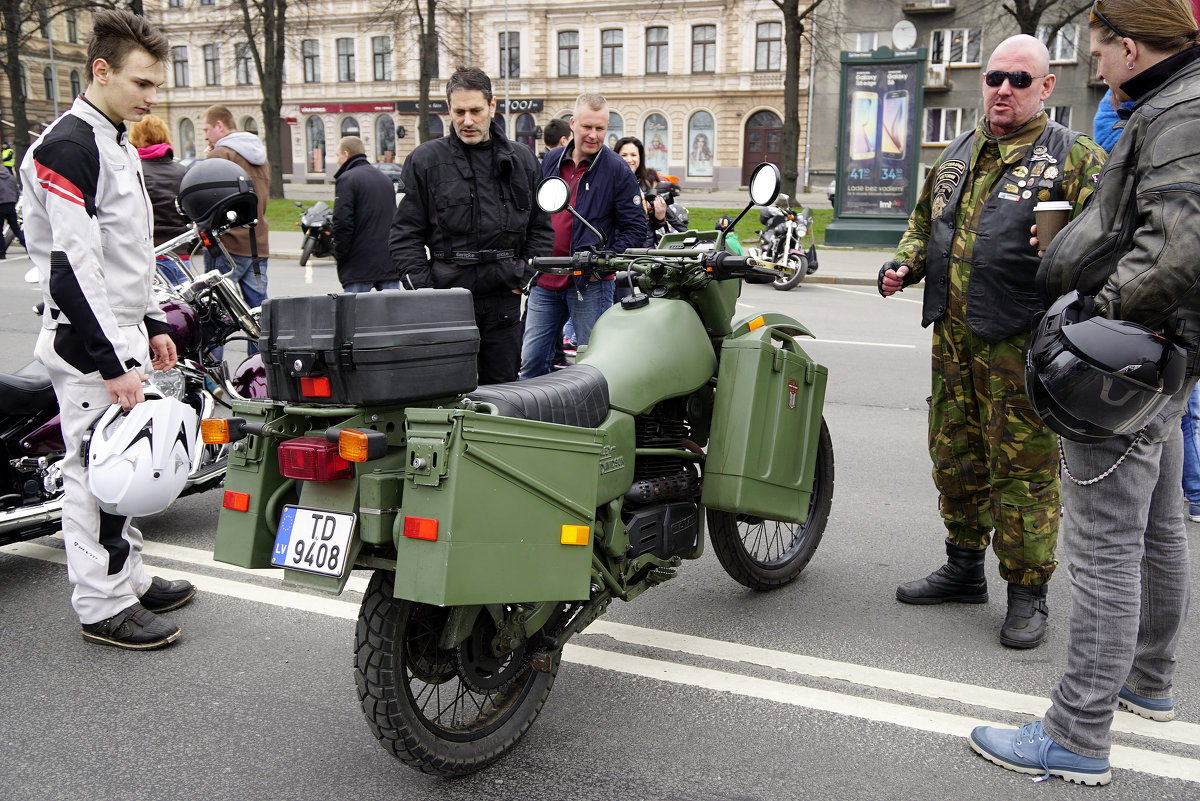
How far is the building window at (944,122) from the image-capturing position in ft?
142

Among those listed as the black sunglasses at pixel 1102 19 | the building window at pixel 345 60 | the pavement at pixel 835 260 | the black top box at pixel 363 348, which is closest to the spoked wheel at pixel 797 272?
the pavement at pixel 835 260

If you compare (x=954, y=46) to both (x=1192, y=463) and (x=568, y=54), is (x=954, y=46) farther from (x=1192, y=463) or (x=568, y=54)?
(x=1192, y=463)

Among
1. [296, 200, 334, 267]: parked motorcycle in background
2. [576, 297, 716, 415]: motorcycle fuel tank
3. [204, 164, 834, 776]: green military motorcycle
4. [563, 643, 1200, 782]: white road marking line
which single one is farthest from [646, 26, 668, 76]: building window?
[563, 643, 1200, 782]: white road marking line

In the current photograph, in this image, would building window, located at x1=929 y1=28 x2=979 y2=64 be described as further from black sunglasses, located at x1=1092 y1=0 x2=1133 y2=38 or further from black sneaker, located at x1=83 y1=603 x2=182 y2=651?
black sneaker, located at x1=83 y1=603 x2=182 y2=651

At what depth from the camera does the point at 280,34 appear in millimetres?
34531

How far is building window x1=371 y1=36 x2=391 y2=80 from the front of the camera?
56344 mm

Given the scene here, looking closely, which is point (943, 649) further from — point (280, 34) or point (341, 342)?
point (280, 34)

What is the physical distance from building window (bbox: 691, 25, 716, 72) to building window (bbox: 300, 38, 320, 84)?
21882 millimetres

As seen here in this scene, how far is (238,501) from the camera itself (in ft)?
8.96

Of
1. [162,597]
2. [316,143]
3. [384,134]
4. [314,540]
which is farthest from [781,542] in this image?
[316,143]

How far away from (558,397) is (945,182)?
71.9 inches

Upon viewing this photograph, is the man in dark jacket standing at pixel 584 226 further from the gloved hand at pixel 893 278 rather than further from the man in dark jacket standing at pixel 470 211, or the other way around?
the gloved hand at pixel 893 278

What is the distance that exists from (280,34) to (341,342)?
3572 centimetres

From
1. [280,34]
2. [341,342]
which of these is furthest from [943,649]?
[280,34]
